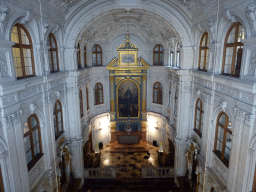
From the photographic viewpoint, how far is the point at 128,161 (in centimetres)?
1506

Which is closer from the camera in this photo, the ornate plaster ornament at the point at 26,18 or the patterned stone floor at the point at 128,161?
the ornate plaster ornament at the point at 26,18

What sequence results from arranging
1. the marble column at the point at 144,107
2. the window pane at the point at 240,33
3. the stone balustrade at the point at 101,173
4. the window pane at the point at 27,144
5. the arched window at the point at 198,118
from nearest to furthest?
the window pane at the point at 240,33, the window pane at the point at 27,144, the arched window at the point at 198,118, the stone balustrade at the point at 101,173, the marble column at the point at 144,107

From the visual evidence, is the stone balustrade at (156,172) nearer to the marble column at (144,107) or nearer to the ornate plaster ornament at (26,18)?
the marble column at (144,107)

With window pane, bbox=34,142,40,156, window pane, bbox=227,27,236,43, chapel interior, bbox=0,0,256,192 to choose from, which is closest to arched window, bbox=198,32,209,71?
chapel interior, bbox=0,0,256,192

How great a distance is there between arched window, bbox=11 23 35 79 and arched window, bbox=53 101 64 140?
2.72 metres

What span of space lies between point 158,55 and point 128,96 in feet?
14.4

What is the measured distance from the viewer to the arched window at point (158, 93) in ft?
56.6

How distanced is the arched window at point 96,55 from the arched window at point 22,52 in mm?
9119

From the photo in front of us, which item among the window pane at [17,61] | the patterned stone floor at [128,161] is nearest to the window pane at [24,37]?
the window pane at [17,61]

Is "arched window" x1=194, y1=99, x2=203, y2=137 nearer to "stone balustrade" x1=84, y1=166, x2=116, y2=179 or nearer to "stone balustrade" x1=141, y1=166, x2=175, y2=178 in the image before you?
"stone balustrade" x1=141, y1=166, x2=175, y2=178

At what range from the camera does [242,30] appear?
670 centimetres

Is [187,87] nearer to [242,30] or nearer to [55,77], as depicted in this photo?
[242,30]

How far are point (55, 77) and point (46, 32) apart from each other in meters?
1.96

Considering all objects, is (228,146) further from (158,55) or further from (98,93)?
(98,93)
